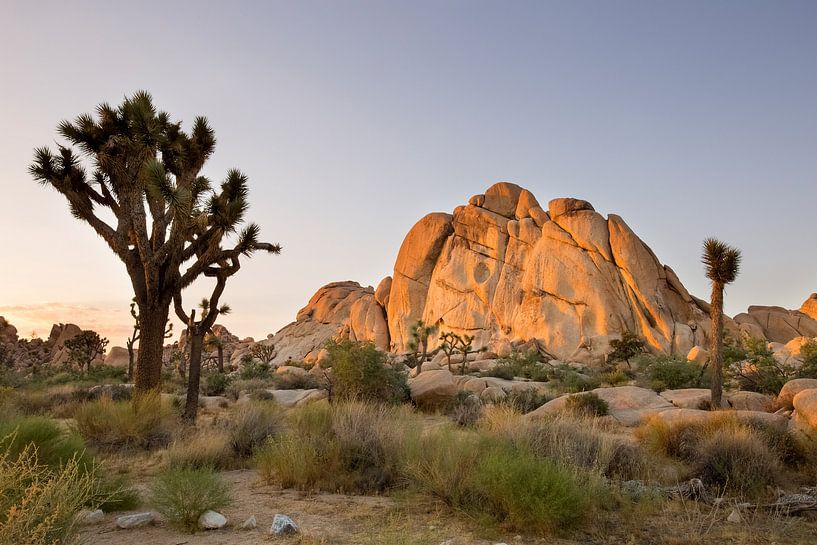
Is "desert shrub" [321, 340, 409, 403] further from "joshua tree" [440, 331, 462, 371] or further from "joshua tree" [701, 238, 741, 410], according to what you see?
"joshua tree" [440, 331, 462, 371]

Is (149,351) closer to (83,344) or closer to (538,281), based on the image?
(83,344)

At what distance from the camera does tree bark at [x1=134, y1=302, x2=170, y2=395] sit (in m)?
13.7

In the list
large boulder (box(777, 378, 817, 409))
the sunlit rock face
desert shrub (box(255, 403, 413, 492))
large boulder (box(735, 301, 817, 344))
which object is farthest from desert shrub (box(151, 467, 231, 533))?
large boulder (box(735, 301, 817, 344))

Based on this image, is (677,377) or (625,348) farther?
(625,348)

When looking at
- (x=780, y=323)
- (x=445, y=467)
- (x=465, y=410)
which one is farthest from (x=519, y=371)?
(x=780, y=323)

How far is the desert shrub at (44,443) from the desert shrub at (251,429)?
120 inches

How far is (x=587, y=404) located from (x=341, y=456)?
9.26 metres

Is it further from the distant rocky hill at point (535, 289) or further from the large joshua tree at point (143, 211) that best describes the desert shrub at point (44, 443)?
the distant rocky hill at point (535, 289)

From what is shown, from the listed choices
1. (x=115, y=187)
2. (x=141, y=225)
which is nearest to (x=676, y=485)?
(x=141, y=225)

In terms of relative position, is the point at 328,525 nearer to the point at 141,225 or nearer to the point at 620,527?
the point at 620,527

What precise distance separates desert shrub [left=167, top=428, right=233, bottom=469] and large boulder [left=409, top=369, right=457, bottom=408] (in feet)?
26.3

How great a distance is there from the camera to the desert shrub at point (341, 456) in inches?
291

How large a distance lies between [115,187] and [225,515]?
1124 cm

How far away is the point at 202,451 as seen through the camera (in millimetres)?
8641
